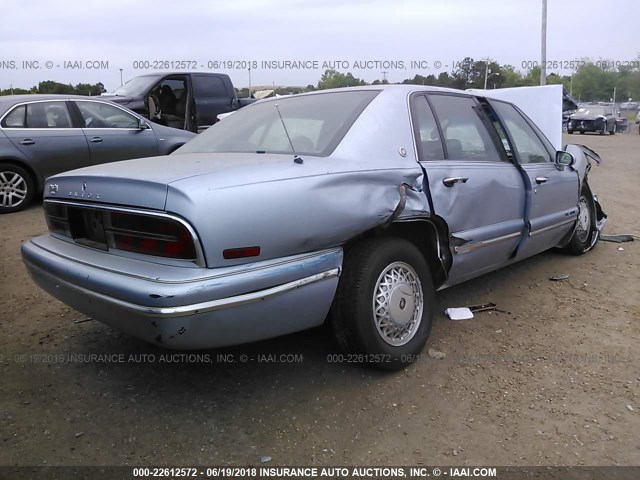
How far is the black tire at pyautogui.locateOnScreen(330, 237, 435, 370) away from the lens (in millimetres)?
2926

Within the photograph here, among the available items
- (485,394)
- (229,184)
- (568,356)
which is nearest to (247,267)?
(229,184)

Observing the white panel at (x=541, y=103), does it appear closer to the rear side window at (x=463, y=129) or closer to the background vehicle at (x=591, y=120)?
the rear side window at (x=463, y=129)

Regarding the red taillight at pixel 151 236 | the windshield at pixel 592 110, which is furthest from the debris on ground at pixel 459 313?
the windshield at pixel 592 110

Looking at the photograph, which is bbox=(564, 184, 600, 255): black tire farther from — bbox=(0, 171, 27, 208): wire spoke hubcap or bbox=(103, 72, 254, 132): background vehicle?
bbox=(103, 72, 254, 132): background vehicle

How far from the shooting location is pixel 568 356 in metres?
3.43

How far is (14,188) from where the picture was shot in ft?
22.5

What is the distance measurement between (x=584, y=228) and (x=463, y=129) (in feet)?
7.91

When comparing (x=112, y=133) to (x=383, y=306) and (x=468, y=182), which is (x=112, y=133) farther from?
(x=383, y=306)

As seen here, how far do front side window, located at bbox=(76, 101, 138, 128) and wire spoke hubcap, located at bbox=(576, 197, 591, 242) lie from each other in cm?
581

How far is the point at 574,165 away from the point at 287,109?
281 centimetres

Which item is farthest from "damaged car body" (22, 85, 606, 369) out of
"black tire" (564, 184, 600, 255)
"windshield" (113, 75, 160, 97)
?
"windshield" (113, 75, 160, 97)

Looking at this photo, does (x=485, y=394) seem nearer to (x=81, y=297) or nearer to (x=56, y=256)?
(x=81, y=297)

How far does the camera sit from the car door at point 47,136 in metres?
6.95

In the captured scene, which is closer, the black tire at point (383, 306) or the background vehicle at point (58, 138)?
the black tire at point (383, 306)
